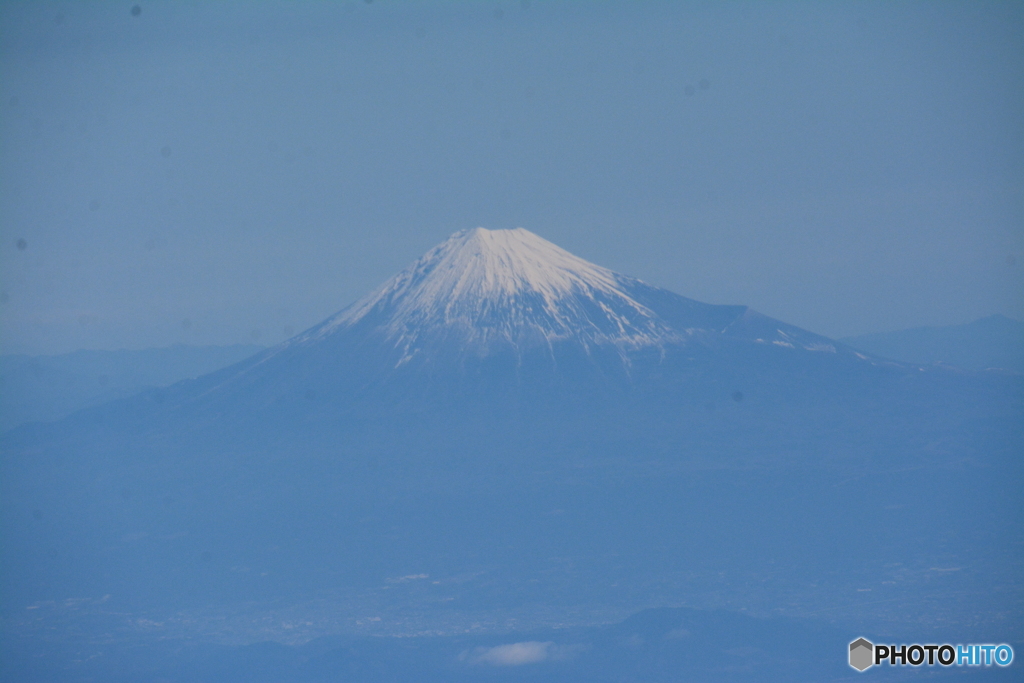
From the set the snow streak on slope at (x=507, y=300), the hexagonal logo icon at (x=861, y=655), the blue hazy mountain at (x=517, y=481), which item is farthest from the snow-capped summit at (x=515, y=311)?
the hexagonal logo icon at (x=861, y=655)

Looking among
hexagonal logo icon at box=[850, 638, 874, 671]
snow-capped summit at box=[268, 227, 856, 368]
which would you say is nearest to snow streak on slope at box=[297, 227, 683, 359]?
snow-capped summit at box=[268, 227, 856, 368]

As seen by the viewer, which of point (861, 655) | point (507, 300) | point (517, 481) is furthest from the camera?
point (507, 300)

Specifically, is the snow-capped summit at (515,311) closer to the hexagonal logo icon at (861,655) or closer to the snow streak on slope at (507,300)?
the snow streak on slope at (507,300)

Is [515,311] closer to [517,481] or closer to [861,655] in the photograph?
[517,481]

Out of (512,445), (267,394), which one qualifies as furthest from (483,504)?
(267,394)

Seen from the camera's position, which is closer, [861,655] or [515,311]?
[861,655]

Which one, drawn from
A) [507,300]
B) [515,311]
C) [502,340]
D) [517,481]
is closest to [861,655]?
[517,481]

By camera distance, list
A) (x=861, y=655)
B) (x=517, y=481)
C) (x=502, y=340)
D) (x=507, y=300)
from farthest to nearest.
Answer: (x=502, y=340) < (x=507, y=300) < (x=517, y=481) < (x=861, y=655)
